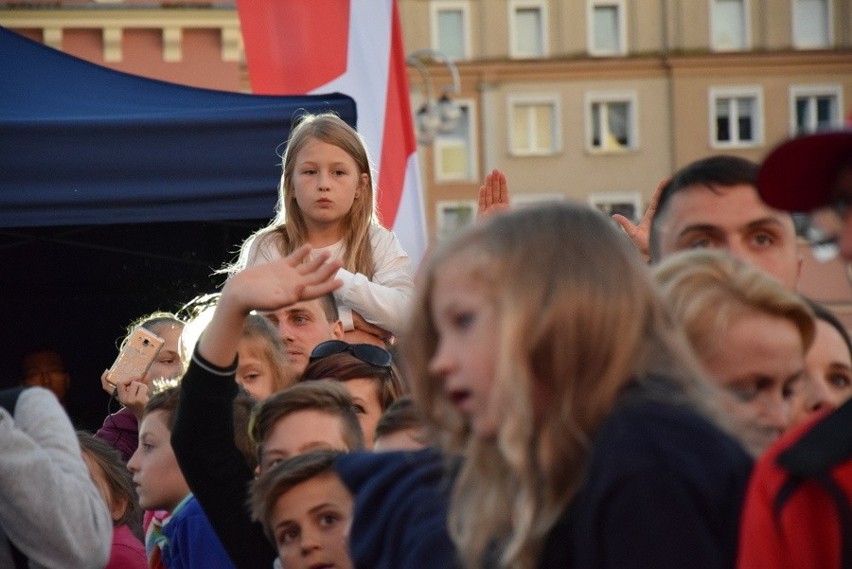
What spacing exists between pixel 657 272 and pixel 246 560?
114 cm

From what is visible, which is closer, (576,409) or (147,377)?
(576,409)

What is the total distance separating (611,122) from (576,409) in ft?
123

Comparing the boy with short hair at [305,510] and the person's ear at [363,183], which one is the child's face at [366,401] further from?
the person's ear at [363,183]

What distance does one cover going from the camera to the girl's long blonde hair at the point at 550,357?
1.80 meters

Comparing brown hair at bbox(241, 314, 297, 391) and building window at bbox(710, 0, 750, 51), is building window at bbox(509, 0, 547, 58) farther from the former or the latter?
brown hair at bbox(241, 314, 297, 391)

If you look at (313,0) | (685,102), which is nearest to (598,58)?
(685,102)

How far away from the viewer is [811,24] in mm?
39219

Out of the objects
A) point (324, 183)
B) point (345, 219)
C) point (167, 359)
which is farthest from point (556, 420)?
point (167, 359)

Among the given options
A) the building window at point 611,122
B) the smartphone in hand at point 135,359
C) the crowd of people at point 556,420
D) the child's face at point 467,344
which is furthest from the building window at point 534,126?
the child's face at point 467,344

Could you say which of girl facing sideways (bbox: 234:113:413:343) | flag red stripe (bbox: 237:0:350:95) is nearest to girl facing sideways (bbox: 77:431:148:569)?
girl facing sideways (bbox: 234:113:413:343)

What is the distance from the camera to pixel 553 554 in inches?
71.1

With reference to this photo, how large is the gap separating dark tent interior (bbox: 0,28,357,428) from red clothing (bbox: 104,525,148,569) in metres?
1.81

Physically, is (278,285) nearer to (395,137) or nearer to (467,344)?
(467,344)

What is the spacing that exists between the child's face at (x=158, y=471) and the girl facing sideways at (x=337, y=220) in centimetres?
70
